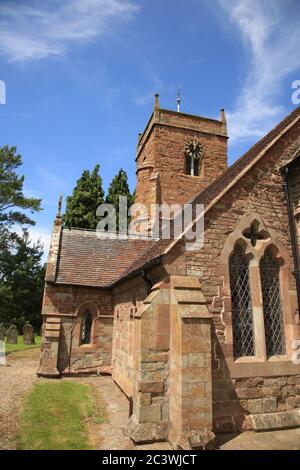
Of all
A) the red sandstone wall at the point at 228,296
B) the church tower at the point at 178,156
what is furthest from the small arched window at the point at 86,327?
the red sandstone wall at the point at 228,296

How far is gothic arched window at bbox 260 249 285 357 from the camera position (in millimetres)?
7805

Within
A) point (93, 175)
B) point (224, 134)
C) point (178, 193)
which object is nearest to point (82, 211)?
point (93, 175)

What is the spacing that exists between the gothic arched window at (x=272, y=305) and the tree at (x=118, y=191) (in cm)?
2591

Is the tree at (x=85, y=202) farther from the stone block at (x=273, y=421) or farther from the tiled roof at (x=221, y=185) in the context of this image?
the stone block at (x=273, y=421)

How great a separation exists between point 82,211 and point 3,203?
303 inches

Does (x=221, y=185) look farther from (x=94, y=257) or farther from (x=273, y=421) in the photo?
(x=94, y=257)

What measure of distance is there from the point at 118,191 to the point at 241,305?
27.3m

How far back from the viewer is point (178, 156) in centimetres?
2153

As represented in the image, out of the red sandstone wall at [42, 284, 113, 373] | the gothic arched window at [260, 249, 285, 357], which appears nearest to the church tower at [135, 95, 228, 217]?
the red sandstone wall at [42, 284, 113, 373]

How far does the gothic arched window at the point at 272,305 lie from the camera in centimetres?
780

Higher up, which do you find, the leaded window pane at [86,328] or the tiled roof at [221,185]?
the tiled roof at [221,185]

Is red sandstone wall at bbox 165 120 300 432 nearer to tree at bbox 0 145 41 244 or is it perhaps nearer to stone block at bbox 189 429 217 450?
stone block at bbox 189 429 217 450

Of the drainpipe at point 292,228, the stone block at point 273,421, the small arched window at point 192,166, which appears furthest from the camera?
the small arched window at point 192,166

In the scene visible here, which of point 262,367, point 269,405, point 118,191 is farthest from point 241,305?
point 118,191
